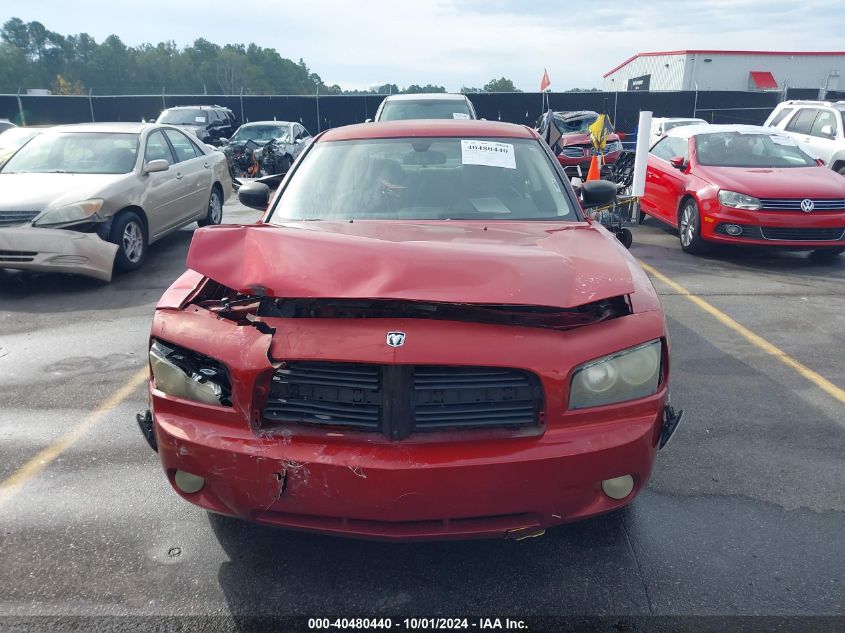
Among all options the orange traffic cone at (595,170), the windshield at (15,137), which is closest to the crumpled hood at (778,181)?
the orange traffic cone at (595,170)

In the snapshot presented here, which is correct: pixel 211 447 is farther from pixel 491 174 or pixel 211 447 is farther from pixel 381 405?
pixel 491 174

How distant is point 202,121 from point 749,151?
54.8 ft

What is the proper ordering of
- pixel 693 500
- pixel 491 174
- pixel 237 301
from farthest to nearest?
pixel 491 174, pixel 693 500, pixel 237 301

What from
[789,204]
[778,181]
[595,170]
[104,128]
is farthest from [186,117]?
[789,204]

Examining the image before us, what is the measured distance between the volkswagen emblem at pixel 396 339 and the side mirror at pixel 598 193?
223 centimetres

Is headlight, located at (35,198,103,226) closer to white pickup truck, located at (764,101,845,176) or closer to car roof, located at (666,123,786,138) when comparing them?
car roof, located at (666,123,786,138)

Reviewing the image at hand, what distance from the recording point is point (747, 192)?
768cm

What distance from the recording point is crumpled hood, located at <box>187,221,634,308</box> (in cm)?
222

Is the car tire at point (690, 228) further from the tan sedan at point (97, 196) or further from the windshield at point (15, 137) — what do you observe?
the windshield at point (15, 137)

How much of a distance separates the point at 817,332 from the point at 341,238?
459 cm

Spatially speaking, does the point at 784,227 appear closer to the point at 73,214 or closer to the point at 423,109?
the point at 423,109

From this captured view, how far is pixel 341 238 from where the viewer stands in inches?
100

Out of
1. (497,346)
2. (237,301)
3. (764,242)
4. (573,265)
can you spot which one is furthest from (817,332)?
(237,301)

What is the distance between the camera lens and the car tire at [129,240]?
7000 millimetres
